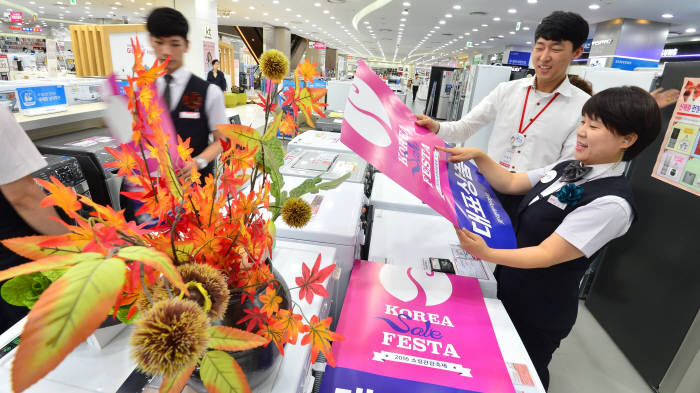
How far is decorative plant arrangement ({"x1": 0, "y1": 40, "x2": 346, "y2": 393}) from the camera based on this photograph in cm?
21

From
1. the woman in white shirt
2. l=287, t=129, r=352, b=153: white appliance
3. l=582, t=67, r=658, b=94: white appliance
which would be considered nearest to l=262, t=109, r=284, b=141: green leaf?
the woman in white shirt

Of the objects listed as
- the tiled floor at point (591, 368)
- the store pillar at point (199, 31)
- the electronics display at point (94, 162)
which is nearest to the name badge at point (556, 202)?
the tiled floor at point (591, 368)

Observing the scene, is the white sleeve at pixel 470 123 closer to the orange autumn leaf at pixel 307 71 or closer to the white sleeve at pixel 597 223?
the white sleeve at pixel 597 223

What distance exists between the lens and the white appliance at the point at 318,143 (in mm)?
2369

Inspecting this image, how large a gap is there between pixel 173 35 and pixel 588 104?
1711 mm

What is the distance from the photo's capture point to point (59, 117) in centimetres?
244

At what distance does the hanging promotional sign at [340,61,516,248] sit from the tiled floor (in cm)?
158

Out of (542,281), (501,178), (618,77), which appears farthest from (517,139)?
(618,77)

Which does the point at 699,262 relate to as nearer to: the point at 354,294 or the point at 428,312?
the point at 428,312

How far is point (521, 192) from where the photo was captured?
1469mm

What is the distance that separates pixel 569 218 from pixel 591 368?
1.72 m

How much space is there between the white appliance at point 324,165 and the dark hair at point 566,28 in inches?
41.4

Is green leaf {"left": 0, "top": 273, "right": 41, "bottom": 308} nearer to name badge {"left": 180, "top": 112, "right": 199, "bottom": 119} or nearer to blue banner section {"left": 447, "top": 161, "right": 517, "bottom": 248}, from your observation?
blue banner section {"left": 447, "top": 161, "right": 517, "bottom": 248}

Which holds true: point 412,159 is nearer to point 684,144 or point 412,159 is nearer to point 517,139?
point 517,139
